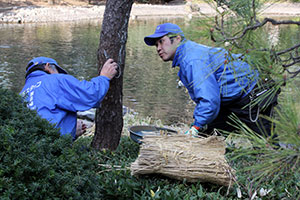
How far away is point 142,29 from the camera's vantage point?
20844 millimetres

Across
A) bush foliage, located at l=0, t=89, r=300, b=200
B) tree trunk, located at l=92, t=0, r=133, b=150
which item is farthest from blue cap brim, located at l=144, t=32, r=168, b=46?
bush foliage, located at l=0, t=89, r=300, b=200

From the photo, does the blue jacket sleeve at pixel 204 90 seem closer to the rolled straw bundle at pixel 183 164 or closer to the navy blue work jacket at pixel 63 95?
the rolled straw bundle at pixel 183 164

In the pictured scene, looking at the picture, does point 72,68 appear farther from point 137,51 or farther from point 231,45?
point 231,45

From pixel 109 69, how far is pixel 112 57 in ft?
0.62

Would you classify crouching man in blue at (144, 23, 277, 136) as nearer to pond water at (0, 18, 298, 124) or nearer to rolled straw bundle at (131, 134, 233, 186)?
rolled straw bundle at (131, 134, 233, 186)

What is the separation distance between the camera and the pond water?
8.57 m

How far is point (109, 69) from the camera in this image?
12.6 feet

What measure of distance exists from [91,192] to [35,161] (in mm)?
578

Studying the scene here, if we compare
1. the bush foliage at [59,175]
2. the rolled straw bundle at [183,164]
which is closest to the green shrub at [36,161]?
the bush foliage at [59,175]

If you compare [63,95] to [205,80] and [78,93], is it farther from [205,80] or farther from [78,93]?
[205,80]

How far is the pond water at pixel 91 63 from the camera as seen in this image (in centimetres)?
857

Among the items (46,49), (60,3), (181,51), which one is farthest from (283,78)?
(60,3)

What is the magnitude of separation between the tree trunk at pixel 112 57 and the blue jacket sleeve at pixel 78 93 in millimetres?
352

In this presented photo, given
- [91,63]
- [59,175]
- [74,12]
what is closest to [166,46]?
[59,175]
